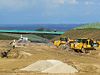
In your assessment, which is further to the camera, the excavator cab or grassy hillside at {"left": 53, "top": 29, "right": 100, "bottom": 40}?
grassy hillside at {"left": 53, "top": 29, "right": 100, "bottom": 40}

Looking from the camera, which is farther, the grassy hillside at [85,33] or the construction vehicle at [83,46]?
the grassy hillside at [85,33]

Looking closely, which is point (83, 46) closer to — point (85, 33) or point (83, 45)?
point (83, 45)

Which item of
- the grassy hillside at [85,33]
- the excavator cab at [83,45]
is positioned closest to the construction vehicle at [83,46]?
the excavator cab at [83,45]

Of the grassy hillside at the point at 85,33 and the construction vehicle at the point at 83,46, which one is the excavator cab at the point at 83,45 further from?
the grassy hillside at the point at 85,33

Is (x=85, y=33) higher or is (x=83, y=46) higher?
(x=83, y=46)

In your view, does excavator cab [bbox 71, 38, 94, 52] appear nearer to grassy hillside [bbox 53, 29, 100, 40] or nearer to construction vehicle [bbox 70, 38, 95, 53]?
construction vehicle [bbox 70, 38, 95, 53]

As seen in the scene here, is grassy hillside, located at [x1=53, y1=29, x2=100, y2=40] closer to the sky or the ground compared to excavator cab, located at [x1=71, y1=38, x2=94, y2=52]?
closer to the ground

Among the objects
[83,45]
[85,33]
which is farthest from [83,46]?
[85,33]

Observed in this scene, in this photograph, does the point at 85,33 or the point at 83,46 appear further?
the point at 85,33

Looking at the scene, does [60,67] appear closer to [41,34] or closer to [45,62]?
[45,62]

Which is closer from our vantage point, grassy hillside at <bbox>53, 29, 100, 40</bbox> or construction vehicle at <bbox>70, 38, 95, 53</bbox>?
construction vehicle at <bbox>70, 38, 95, 53</bbox>

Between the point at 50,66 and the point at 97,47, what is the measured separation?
18.9m

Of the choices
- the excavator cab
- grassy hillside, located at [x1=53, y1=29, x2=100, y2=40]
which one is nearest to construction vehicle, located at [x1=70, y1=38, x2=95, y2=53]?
the excavator cab

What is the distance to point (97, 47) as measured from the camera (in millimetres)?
43531
